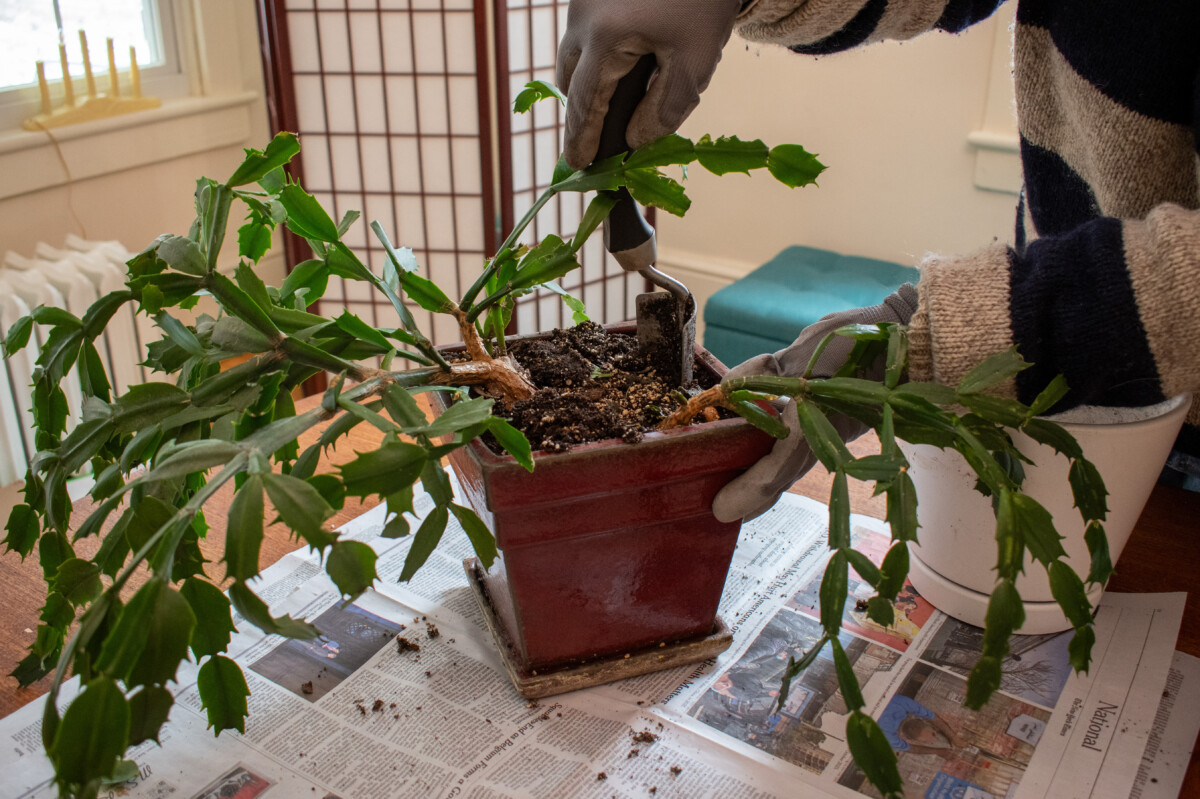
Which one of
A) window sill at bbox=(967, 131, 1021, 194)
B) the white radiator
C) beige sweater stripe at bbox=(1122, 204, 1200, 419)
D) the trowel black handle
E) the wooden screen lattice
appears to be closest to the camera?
beige sweater stripe at bbox=(1122, 204, 1200, 419)

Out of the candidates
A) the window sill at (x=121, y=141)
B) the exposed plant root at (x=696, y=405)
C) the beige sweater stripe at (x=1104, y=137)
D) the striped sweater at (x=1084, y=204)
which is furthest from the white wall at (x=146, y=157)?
the beige sweater stripe at (x=1104, y=137)

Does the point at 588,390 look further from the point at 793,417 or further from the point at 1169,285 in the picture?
the point at 1169,285

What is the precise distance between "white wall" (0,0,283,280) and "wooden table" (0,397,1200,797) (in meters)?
1.03

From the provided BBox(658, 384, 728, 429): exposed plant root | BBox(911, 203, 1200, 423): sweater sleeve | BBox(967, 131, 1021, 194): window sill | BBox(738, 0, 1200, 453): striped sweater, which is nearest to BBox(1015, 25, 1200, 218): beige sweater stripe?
BBox(738, 0, 1200, 453): striped sweater

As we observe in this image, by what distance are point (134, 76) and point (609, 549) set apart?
1.78 meters

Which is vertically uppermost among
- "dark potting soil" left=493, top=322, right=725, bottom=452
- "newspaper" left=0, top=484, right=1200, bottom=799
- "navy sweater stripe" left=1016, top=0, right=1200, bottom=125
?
"navy sweater stripe" left=1016, top=0, right=1200, bottom=125

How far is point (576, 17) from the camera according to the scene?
773mm

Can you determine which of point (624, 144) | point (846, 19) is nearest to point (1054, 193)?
point (846, 19)

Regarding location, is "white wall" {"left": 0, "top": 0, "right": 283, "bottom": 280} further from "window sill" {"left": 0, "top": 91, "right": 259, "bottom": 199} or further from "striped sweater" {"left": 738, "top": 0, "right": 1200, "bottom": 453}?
"striped sweater" {"left": 738, "top": 0, "right": 1200, "bottom": 453}

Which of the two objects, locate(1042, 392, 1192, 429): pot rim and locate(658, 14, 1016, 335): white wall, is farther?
locate(658, 14, 1016, 335): white wall

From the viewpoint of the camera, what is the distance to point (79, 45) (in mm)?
1854

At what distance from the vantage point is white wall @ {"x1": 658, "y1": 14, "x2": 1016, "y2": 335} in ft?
7.11

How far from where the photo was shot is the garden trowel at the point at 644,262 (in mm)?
704

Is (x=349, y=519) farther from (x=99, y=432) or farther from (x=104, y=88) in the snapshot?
(x=104, y=88)
